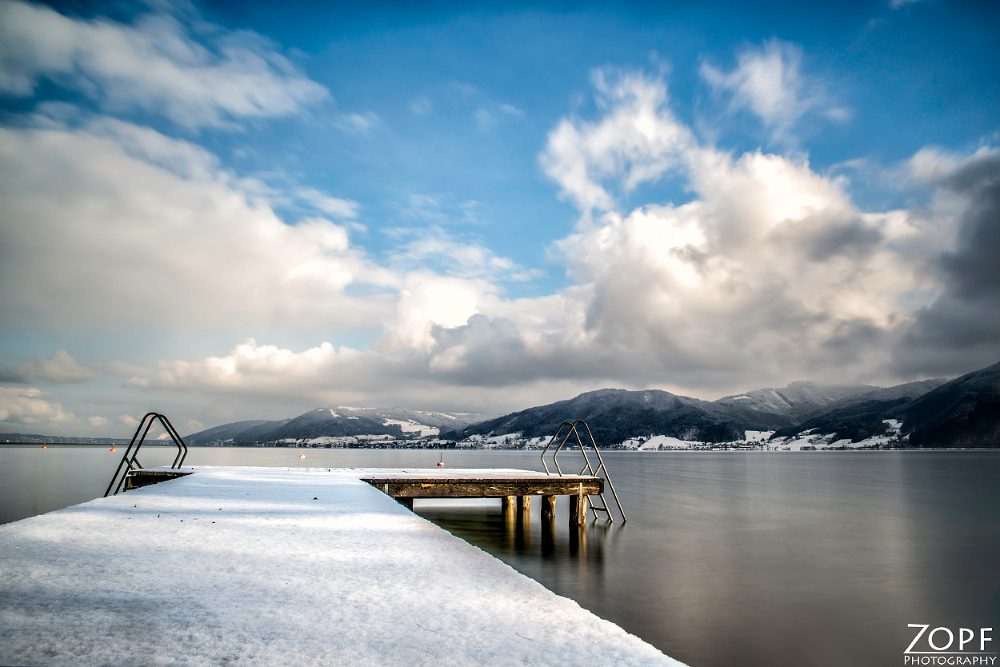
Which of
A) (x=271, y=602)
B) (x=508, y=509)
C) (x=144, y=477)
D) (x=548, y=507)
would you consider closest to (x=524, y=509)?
(x=508, y=509)

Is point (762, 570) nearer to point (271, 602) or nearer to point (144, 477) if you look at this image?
point (271, 602)

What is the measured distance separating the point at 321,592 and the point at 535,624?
2.34m

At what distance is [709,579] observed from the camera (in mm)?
18016

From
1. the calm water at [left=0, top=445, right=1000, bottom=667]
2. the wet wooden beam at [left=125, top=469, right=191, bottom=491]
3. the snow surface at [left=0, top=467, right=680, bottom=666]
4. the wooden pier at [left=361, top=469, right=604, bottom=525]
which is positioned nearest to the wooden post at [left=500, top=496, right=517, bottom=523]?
the wooden pier at [left=361, top=469, right=604, bottom=525]

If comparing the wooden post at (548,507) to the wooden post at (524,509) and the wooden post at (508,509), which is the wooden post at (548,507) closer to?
the wooden post at (524,509)

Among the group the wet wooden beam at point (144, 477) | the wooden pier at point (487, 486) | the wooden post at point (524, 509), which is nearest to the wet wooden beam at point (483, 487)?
the wooden pier at point (487, 486)

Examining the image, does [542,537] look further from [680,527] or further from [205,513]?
[205,513]

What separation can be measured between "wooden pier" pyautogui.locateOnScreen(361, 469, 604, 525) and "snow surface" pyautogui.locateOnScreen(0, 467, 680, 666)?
12.1 meters

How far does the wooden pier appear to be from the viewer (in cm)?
2197

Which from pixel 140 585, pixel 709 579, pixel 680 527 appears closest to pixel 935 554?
pixel 680 527

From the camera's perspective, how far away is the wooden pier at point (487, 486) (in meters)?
22.0

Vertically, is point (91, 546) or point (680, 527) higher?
point (91, 546)

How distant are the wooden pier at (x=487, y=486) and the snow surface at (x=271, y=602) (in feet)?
39.8

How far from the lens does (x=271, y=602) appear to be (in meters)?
5.61
